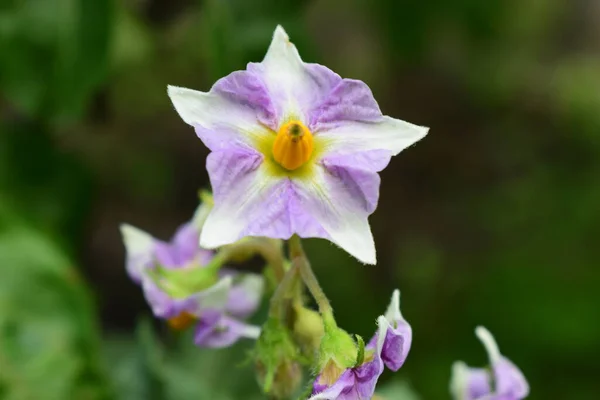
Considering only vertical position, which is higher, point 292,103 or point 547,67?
point 292,103

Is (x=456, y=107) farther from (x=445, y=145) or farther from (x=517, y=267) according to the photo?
(x=517, y=267)

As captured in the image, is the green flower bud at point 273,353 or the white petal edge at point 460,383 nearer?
the green flower bud at point 273,353

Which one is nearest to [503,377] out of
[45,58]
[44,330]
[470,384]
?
[470,384]

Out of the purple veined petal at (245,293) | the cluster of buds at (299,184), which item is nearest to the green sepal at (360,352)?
the cluster of buds at (299,184)

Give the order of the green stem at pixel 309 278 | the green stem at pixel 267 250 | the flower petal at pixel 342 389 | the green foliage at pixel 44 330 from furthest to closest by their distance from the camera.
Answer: the green foliage at pixel 44 330, the green stem at pixel 267 250, the green stem at pixel 309 278, the flower petal at pixel 342 389

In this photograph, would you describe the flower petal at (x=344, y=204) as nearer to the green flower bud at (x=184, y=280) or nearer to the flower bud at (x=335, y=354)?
the flower bud at (x=335, y=354)

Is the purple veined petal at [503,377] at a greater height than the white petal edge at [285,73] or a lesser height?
lesser

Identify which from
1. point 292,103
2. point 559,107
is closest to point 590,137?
point 559,107
